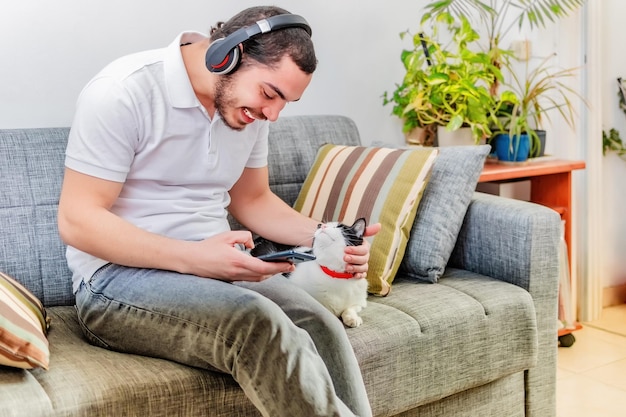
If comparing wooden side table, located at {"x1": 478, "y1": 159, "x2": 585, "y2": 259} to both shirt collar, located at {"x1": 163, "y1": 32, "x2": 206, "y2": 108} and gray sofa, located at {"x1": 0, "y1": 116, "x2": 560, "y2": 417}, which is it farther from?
shirt collar, located at {"x1": 163, "y1": 32, "x2": 206, "y2": 108}

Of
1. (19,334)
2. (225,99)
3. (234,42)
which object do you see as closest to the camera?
(19,334)

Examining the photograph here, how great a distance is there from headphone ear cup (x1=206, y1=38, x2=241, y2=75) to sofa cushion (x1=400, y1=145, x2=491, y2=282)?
0.80 m

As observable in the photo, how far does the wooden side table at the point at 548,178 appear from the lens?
2.58m

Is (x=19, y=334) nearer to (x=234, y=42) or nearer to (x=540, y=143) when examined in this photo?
(x=234, y=42)

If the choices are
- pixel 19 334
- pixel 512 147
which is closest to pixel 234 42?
pixel 19 334

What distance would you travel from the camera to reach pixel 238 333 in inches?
53.6

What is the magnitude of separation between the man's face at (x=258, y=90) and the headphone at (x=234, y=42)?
3cm

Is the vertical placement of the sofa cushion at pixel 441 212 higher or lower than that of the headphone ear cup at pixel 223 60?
lower

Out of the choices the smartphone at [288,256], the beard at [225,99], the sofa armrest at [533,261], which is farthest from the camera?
the sofa armrest at [533,261]

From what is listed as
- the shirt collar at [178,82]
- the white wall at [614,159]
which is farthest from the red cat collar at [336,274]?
the white wall at [614,159]

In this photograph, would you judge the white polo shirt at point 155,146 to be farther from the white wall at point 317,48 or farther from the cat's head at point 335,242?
the white wall at point 317,48

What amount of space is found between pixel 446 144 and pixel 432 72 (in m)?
0.25

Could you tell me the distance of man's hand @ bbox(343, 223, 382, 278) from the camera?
5.52 ft

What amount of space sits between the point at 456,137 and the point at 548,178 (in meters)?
0.45
